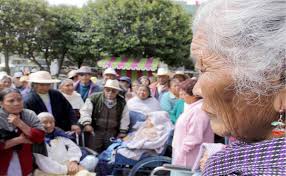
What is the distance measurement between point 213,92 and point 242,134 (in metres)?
0.09

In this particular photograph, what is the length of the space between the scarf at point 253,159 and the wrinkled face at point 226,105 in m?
0.03

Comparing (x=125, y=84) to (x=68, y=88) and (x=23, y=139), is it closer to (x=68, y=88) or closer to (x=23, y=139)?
(x=68, y=88)

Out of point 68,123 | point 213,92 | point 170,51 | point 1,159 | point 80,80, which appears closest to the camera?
A: point 213,92

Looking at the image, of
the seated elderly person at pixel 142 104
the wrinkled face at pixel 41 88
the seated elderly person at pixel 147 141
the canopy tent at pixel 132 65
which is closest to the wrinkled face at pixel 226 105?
the seated elderly person at pixel 147 141

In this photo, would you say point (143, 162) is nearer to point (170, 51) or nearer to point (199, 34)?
point (199, 34)

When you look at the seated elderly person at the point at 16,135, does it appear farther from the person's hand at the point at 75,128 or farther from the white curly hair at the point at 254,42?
the white curly hair at the point at 254,42

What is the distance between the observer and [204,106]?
2.67 feet

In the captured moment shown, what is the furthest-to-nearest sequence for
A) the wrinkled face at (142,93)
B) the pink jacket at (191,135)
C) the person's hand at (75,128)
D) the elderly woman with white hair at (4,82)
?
the elderly woman with white hair at (4,82) → the wrinkled face at (142,93) → the person's hand at (75,128) → the pink jacket at (191,135)

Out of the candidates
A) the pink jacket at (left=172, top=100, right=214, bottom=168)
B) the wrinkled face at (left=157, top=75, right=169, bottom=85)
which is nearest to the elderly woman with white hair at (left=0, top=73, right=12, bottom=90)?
the wrinkled face at (left=157, top=75, right=169, bottom=85)

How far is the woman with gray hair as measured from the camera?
2.14ft

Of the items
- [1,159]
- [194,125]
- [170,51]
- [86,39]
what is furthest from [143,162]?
[86,39]

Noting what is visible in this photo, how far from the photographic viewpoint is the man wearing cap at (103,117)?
5.35 metres

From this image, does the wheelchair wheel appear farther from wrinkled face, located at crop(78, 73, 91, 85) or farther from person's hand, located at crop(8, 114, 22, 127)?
wrinkled face, located at crop(78, 73, 91, 85)

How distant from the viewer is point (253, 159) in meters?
0.67
